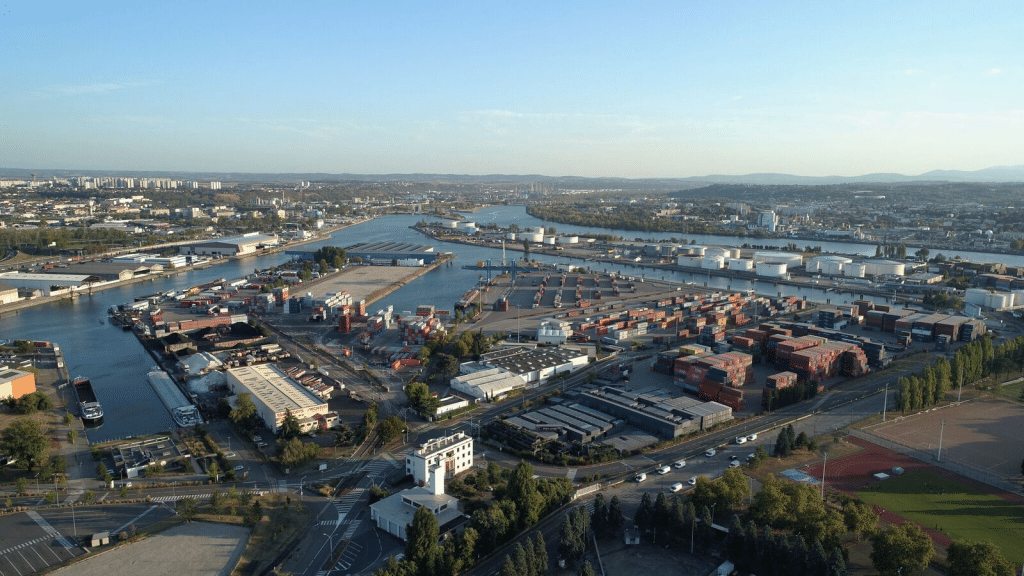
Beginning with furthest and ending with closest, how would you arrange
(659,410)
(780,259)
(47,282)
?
(780,259)
(47,282)
(659,410)

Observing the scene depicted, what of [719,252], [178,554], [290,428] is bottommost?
[178,554]

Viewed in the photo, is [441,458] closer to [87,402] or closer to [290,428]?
[290,428]

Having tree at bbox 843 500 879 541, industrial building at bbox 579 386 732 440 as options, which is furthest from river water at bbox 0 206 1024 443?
tree at bbox 843 500 879 541

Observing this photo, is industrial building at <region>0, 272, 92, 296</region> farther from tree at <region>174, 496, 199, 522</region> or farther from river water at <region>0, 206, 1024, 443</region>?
tree at <region>174, 496, 199, 522</region>

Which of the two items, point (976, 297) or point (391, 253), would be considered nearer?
point (976, 297)

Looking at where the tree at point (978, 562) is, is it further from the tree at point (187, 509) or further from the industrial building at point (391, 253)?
the industrial building at point (391, 253)

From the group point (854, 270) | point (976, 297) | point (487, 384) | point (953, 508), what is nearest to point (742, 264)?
point (854, 270)
